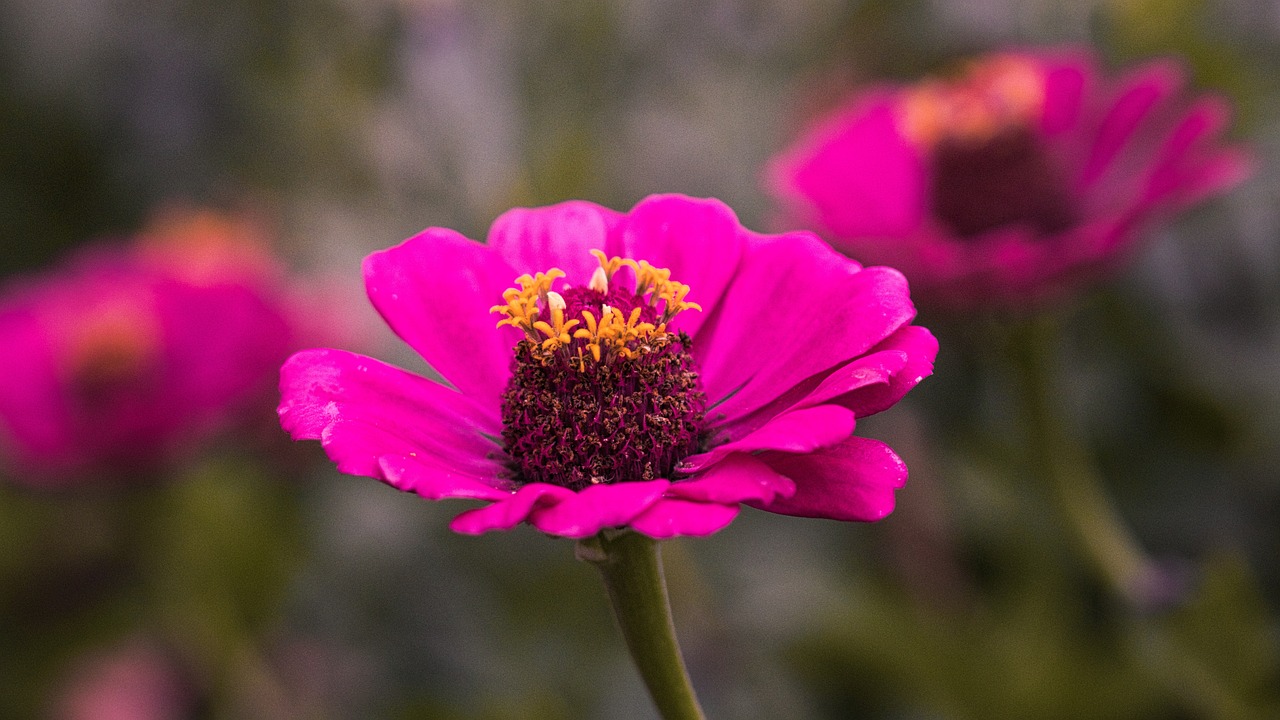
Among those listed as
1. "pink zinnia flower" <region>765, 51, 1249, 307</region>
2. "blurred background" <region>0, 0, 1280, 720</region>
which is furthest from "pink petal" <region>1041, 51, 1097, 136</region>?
"blurred background" <region>0, 0, 1280, 720</region>

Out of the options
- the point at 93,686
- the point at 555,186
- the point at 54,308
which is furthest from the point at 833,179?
the point at 93,686

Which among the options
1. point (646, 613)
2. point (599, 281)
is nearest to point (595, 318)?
point (599, 281)

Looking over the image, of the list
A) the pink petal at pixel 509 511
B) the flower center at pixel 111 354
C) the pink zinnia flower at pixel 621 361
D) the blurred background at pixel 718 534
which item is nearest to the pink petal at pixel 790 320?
the pink zinnia flower at pixel 621 361

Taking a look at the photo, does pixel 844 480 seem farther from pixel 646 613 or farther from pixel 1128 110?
pixel 1128 110

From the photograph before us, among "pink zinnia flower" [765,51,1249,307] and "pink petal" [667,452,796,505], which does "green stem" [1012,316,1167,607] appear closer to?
"pink zinnia flower" [765,51,1249,307]

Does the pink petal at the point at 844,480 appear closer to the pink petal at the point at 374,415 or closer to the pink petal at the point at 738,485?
the pink petal at the point at 738,485

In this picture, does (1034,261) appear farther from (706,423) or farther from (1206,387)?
(1206,387)
